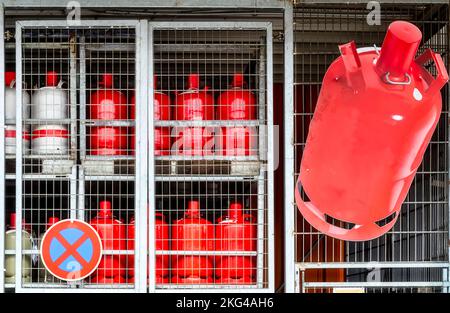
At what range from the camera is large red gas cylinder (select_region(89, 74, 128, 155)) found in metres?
3.43

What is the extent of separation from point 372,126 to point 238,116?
116cm

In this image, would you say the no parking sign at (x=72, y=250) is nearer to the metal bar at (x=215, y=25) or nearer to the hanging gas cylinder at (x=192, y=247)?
the hanging gas cylinder at (x=192, y=247)

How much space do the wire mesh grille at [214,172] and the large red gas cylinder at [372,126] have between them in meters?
0.77

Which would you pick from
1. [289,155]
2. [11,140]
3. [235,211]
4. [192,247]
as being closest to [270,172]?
[289,155]

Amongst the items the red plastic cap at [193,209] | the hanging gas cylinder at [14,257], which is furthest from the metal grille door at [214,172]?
the hanging gas cylinder at [14,257]

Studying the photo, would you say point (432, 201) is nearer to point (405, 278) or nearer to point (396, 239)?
point (396, 239)

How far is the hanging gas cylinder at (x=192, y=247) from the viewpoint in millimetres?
3414

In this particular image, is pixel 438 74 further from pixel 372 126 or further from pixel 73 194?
pixel 73 194

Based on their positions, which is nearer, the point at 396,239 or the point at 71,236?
the point at 71,236

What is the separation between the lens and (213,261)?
3.42 m

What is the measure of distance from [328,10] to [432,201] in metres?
1.22

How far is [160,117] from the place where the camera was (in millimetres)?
3484

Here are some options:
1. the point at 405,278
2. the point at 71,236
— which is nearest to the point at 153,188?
the point at 71,236

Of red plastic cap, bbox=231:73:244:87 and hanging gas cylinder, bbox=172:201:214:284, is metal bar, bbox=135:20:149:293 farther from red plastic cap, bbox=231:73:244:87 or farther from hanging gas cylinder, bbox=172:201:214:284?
red plastic cap, bbox=231:73:244:87
